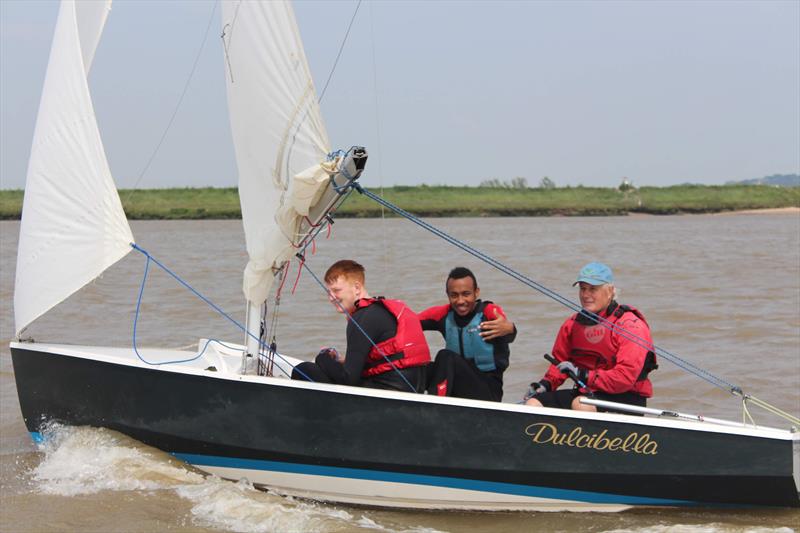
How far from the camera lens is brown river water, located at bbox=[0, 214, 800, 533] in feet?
15.1

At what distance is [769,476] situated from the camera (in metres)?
4.34

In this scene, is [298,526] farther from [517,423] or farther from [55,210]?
[55,210]

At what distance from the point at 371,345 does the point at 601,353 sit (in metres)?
1.14

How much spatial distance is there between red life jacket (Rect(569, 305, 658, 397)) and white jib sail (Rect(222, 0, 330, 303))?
1.47 metres

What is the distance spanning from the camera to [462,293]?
489 centimetres

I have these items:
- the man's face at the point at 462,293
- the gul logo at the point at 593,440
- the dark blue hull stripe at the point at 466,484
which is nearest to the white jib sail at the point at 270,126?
the man's face at the point at 462,293

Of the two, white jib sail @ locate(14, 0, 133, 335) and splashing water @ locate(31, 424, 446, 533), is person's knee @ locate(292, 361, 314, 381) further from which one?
white jib sail @ locate(14, 0, 133, 335)

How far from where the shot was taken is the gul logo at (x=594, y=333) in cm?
480

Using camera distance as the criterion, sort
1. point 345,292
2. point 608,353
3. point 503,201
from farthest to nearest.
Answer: point 503,201 < point 608,353 < point 345,292

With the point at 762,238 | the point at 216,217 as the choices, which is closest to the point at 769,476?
the point at 762,238

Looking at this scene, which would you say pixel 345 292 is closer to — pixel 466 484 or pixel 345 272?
pixel 345 272

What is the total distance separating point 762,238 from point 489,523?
2031cm

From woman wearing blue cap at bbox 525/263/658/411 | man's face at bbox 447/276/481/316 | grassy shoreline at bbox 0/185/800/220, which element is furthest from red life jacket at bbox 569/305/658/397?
grassy shoreline at bbox 0/185/800/220

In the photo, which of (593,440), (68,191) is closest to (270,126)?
(68,191)
